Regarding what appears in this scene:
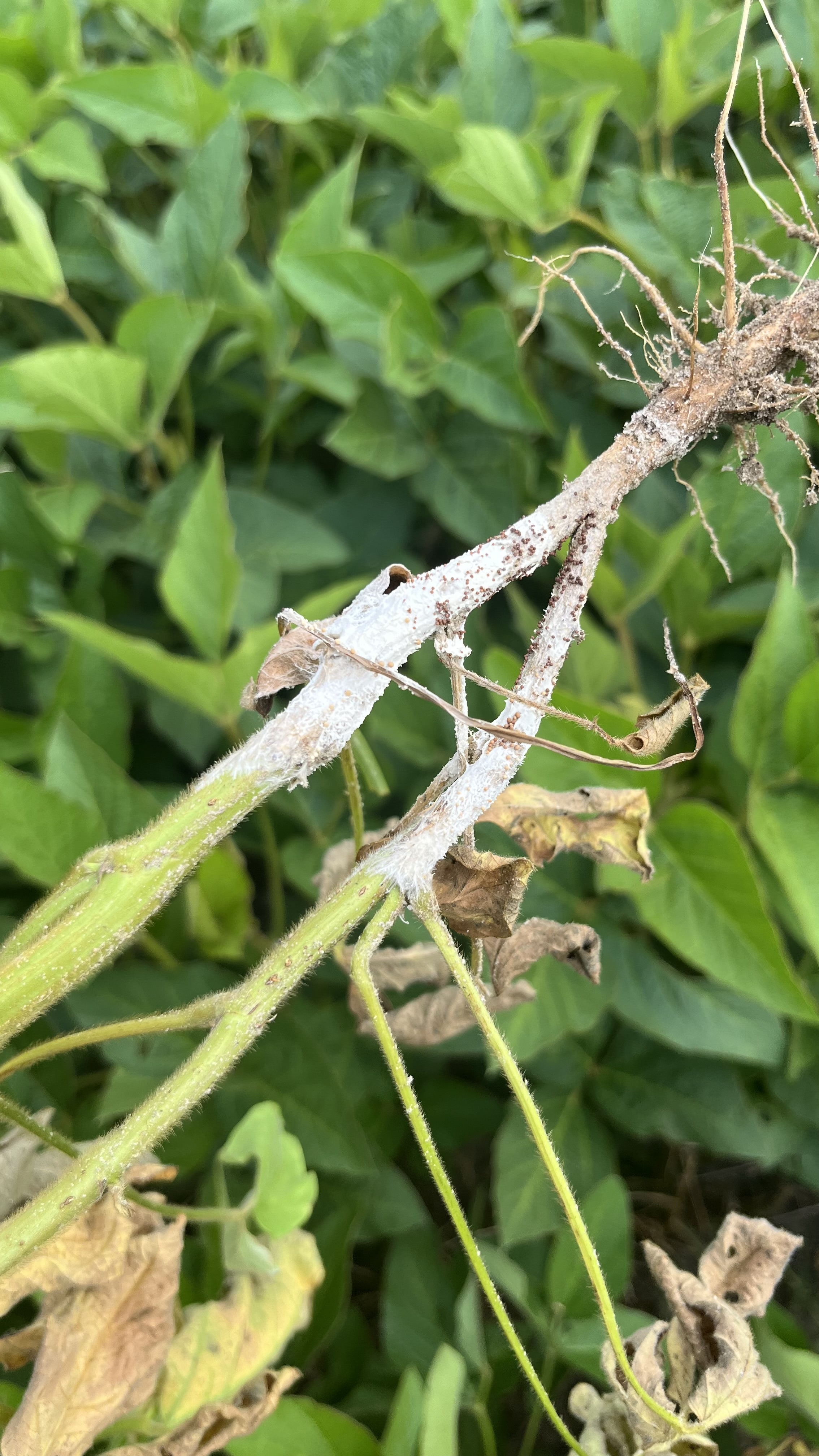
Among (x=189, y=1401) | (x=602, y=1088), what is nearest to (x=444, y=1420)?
(x=189, y=1401)

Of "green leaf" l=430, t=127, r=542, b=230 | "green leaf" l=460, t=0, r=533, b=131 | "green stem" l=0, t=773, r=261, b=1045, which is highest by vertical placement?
"green leaf" l=460, t=0, r=533, b=131

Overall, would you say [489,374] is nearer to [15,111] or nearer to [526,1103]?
[15,111]

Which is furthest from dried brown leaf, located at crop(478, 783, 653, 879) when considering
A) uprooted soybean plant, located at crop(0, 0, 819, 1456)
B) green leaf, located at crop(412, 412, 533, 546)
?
green leaf, located at crop(412, 412, 533, 546)

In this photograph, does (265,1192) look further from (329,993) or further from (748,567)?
(748,567)

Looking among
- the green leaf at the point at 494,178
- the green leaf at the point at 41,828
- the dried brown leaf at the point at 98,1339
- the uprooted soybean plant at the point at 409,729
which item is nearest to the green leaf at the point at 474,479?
the uprooted soybean plant at the point at 409,729

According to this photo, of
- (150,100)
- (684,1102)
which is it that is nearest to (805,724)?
(684,1102)

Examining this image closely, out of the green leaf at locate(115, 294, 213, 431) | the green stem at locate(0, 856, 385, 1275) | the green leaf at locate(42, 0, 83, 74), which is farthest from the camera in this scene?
the green leaf at locate(42, 0, 83, 74)

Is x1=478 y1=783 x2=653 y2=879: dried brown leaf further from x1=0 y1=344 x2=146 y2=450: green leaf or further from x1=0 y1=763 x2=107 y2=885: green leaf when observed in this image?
x1=0 y1=344 x2=146 y2=450: green leaf
